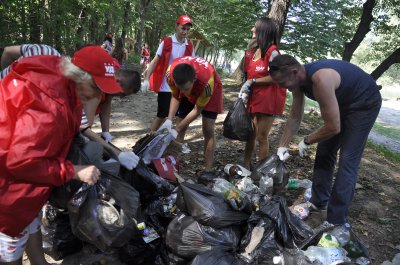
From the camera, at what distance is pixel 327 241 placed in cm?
243

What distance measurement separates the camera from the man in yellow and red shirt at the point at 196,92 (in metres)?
3.20

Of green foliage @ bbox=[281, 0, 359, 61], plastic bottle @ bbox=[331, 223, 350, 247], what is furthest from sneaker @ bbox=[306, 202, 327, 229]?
green foliage @ bbox=[281, 0, 359, 61]

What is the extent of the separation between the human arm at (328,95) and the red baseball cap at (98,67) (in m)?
1.61

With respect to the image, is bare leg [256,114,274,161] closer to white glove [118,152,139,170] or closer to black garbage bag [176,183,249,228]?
black garbage bag [176,183,249,228]

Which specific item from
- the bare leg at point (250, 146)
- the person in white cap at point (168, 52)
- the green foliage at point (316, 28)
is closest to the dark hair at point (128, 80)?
the bare leg at point (250, 146)

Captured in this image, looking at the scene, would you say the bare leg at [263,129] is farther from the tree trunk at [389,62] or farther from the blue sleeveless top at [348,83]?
the tree trunk at [389,62]

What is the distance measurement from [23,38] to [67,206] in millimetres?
6736

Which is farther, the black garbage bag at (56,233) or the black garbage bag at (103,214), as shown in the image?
the black garbage bag at (56,233)

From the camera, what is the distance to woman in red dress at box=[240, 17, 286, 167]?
362 cm

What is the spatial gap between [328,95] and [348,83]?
34 centimetres

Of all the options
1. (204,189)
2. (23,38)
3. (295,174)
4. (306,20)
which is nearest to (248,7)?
(306,20)

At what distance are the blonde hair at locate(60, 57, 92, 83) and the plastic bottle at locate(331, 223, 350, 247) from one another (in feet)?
7.12

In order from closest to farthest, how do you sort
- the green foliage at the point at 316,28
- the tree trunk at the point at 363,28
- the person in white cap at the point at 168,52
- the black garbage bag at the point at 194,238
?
the black garbage bag at the point at 194,238 < the person in white cap at the point at 168,52 < the tree trunk at the point at 363,28 < the green foliage at the point at 316,28

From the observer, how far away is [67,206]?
196cm
